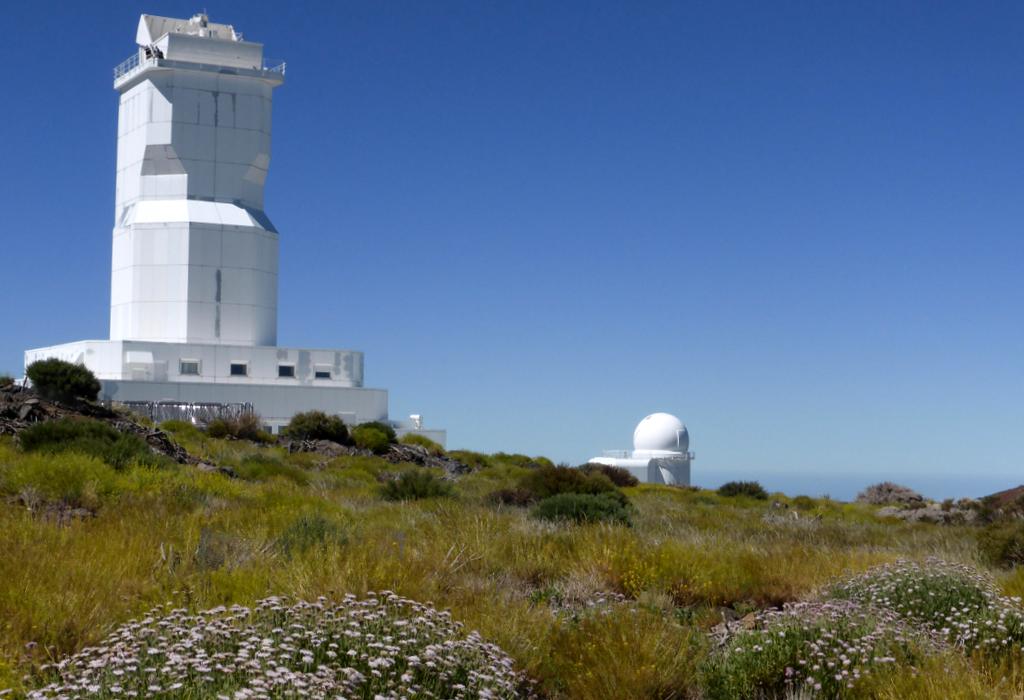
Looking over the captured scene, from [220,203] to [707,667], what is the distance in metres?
45.7

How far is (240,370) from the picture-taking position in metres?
46.3

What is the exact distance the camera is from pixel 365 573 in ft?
20.7

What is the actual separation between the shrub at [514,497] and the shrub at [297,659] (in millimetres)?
10812

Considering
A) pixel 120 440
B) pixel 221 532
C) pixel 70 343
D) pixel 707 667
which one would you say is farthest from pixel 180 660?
pixel 70 343

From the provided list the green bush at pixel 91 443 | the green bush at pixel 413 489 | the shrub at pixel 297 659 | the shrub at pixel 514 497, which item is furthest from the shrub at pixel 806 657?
the shrub at pixel 514 497

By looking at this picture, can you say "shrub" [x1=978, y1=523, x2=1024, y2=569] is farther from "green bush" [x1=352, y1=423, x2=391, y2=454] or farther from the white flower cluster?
"green bush" [x1=352, y1=423, x2=391, y2=454]

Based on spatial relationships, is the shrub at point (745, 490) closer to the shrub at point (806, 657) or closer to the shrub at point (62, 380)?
the shrub at point (62, 380)

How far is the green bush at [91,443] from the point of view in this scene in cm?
1335

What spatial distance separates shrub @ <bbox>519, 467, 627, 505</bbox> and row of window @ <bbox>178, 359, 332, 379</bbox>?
99.7 ft

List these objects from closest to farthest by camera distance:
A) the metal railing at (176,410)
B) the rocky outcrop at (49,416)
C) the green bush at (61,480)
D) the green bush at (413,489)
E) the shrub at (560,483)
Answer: the green bush at (61,480), the green bush at (413,489), the shrub at (560,483), the rocky outcrop at (49,416), the metal railing at (176,410)

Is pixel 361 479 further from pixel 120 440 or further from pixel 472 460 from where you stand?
pixel 472 460

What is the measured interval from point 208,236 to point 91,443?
34.7 m

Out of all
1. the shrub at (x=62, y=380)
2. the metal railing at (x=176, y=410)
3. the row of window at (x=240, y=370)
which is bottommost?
the metal railing at (x=176, y=410)

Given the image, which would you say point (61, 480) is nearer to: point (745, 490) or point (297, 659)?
point (297, 659)
